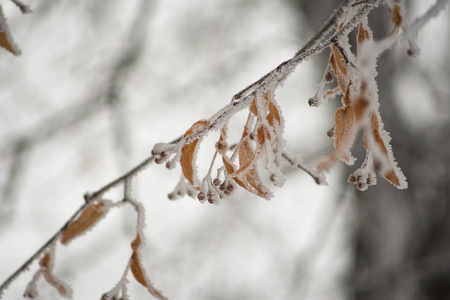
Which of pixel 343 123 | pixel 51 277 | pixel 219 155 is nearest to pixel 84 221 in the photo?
pixel 51 277

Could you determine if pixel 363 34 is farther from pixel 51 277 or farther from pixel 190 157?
pixel 51 277

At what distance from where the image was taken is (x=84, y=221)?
0.69m

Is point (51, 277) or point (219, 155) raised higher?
point (219, 155)

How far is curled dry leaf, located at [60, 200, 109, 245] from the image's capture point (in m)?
0.69

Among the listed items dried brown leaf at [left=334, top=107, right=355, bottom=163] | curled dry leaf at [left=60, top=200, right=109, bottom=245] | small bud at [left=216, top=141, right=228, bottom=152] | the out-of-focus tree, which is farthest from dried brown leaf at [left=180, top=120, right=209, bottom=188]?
the out-of-focus tree

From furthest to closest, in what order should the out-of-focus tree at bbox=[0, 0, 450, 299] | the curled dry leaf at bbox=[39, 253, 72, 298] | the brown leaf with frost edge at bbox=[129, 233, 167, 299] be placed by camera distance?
the out-of-focus tree at bbox=[0, 0, 450, 299] → the curled dry leaf at bbox=[39, 253, 72, 298] → the brown leaf with frost edge at bbox=[129, 233, 167, 299]

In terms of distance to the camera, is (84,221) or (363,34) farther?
(84,221)

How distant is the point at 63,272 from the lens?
9.73 feet

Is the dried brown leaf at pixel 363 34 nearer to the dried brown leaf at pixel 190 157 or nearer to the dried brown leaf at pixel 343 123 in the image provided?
the dried brown leaf at pixel 343 123

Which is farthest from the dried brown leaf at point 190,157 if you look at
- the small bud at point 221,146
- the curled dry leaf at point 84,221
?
the curled dry leaf at point 84,221

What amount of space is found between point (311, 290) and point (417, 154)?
181cm

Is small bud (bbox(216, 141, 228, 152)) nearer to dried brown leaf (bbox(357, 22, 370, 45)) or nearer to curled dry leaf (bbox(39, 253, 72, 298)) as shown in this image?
dried brown leaf (bbox(357, 22, 370, 45))

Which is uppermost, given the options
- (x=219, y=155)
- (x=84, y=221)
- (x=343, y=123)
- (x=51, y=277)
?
(x=219, y=155)

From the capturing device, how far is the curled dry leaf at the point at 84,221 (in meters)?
0.69
